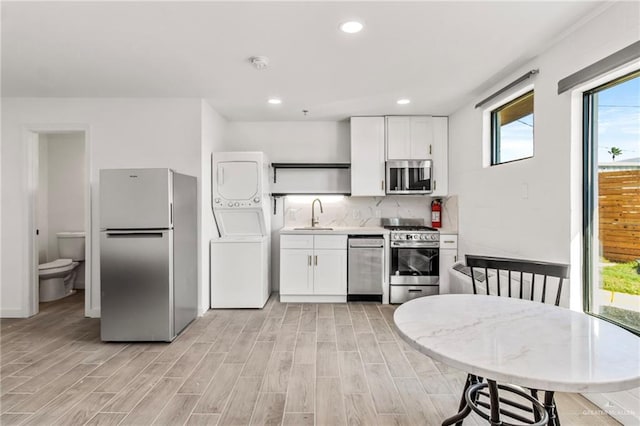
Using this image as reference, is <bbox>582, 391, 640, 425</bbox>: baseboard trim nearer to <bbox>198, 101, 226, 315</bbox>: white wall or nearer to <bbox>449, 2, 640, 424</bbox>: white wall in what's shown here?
<bbox>449, 2, 640, 424</bbox>: white wall

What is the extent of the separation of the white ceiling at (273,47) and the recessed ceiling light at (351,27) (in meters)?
0.06

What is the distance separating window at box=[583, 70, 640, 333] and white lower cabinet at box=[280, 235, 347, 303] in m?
2.53

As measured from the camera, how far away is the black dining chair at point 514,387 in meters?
1.43

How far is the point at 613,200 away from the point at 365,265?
103 inches

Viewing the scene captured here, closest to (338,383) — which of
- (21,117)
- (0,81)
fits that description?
(0,81)

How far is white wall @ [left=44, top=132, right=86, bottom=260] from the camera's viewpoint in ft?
16.2

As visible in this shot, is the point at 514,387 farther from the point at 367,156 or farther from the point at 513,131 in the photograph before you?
the point at 367,156

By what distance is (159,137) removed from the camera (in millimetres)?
3641

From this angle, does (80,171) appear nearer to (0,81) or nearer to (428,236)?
(0,81)

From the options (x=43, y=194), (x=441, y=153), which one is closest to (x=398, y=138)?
(x=441, y=153)

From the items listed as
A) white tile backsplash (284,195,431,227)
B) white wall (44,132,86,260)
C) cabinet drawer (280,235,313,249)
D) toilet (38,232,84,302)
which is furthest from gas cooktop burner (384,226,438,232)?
white wall (44,132,86,260)

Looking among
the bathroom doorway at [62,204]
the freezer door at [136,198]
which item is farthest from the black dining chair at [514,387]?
the bathroom doorway at [62,204]

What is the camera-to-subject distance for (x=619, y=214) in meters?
1.98

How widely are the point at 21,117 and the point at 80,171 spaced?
1412 mm
